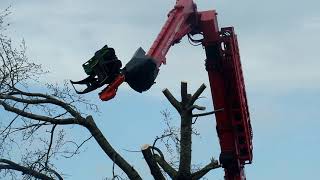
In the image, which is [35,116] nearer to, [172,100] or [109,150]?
[109,150]

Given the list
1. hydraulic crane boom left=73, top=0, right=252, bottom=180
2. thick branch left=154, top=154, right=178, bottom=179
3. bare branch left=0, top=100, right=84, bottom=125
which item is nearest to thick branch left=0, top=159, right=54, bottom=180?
bare branch left=0, top=100, right=84, bottom=125

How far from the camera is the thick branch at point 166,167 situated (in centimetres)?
994

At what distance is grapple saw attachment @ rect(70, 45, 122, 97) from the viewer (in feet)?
29.7

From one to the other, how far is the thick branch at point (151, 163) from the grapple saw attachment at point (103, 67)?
4.13 ft

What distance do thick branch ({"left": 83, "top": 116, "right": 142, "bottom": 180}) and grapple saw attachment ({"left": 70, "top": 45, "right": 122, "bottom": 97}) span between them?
172cm

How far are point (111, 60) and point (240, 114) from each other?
3.89m

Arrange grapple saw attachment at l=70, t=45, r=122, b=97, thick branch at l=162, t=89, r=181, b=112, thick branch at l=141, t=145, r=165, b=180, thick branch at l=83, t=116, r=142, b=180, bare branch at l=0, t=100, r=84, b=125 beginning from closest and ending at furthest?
grapple saw attachment at l=70, t=45, r=122, b=97
thick branch at l=141, t=145, r=165, b=180
thick branch at l=162, t=89, r=181, b=112
thick branch at l=83, t=116, r=142, b=180
bare branch at l=0, t=100, r=84, b=125

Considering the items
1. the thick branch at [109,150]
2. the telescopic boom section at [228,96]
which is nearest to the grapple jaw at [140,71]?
the thick branch at [109,150]

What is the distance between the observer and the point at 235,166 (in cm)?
1226

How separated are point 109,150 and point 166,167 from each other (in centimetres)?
112

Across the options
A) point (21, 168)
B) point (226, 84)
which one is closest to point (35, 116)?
point (21, 168)

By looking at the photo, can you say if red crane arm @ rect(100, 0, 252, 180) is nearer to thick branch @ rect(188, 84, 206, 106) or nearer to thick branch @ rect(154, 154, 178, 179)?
thick branch @ rect(188, 84, 206, 106)

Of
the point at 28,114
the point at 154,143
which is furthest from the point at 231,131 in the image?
the point at 28,114

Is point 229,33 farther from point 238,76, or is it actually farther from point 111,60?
point 111,60
